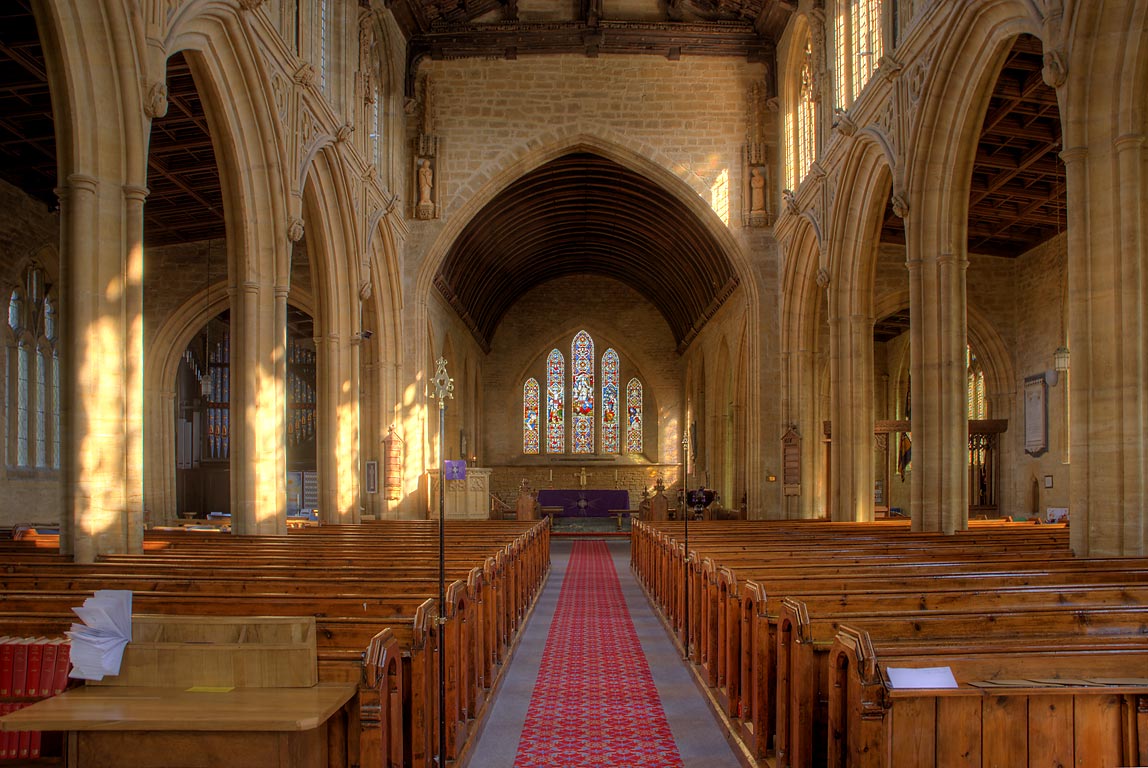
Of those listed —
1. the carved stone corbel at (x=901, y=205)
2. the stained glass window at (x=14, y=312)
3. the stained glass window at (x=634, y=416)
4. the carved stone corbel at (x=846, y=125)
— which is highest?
the carved stone corbel at (x=846, y=125)

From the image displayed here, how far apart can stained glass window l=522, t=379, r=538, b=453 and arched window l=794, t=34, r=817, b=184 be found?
1632cm

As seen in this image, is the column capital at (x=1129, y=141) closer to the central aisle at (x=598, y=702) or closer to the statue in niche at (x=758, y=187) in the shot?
the central aisle at (x=598, y=702)

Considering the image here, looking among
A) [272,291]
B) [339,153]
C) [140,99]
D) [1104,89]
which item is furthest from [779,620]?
[339,153]

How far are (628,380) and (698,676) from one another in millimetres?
26211

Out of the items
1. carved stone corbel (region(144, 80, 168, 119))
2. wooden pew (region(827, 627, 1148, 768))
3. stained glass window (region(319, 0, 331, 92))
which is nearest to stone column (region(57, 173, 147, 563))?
Result: carved stone corbel (region(144, 80, 168, 119))

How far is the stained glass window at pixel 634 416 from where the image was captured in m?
32.8

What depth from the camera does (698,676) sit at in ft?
23.0

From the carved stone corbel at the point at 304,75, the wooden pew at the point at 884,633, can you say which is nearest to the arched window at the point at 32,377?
the carved stone corbel at the point at 304,75

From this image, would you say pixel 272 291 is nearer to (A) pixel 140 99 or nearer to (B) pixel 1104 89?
(A) pixel 140 99

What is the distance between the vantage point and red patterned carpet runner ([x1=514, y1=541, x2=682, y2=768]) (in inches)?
204

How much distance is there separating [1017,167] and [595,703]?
11818mm

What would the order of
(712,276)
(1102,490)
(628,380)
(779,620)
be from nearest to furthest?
1. (779,620)
2. (1102,490)
3. (712,276)
4. (628,380)

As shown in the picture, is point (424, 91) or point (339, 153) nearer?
point (339, 153)

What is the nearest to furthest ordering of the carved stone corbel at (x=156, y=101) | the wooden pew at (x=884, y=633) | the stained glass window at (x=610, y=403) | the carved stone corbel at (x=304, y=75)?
the wooden pew at (x=884, y=633)
the carved stone corbel at (x=156, y=101)
the carved stone corbel at (x=304, y=75)
the stained glass window at (x=610, y=403)
